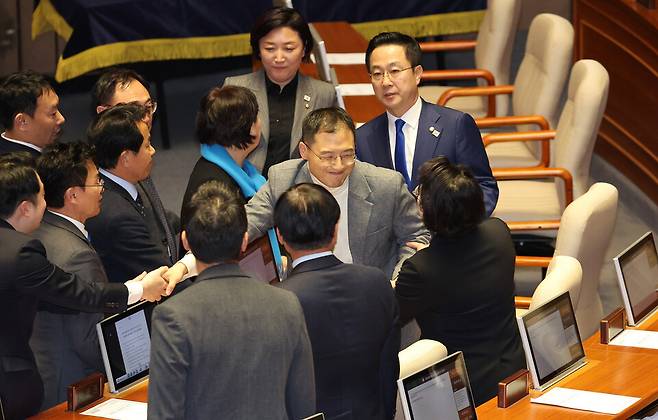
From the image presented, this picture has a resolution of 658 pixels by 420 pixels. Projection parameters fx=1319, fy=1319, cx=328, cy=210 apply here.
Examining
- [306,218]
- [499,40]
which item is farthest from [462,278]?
[499,40]

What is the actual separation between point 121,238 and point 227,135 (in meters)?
0.55

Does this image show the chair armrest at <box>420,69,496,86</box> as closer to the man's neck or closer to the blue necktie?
the blue necktie

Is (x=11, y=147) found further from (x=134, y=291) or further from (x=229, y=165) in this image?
(x=134, y=291)

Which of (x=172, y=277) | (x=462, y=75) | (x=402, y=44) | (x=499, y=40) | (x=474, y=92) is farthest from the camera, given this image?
(x=499, y=40)

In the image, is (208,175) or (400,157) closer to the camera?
(208,175)

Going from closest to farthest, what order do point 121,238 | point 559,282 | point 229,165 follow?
point 559,282 < point 121,238 < point 229,165

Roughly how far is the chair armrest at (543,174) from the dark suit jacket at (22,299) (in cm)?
274

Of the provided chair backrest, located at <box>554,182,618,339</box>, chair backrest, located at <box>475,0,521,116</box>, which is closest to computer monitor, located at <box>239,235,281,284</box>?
chair backrest, located at <box>554,182,618,339</box>

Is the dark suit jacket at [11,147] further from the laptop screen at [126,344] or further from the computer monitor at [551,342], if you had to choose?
the computer monitor at [551,342]

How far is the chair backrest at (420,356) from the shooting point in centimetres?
397

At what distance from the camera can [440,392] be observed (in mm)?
3812

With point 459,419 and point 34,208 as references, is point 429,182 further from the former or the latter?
point 34,208

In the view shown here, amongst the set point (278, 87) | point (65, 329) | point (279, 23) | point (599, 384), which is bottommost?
point (599, 384)

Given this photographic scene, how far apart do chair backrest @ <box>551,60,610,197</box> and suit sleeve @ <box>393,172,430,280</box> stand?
2029 mm
